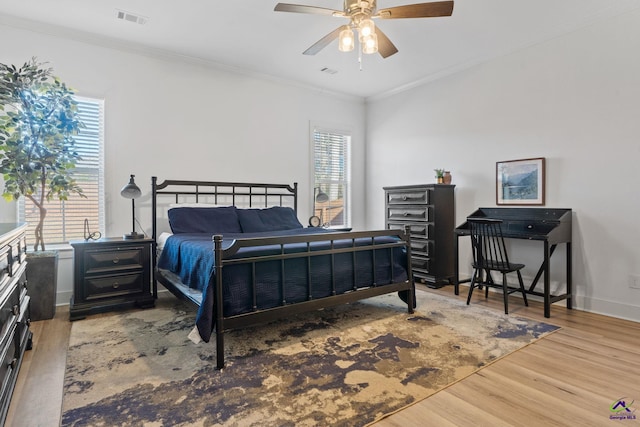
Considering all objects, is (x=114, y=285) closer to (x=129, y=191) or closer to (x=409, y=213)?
(x=129, y=191)

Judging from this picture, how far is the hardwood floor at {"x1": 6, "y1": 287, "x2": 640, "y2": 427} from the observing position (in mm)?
1718

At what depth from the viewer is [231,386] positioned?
201 centimetres

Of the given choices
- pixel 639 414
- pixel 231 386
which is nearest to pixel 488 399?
pixel 639 414

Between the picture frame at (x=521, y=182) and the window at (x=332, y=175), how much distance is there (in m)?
2.45

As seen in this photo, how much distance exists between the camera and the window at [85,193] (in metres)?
3.61

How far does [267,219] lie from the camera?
436 centimetres

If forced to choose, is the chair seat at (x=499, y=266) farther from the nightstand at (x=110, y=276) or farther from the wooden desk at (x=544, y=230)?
the nightstand at (x=110, y=276)

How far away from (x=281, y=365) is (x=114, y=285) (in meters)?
2.09

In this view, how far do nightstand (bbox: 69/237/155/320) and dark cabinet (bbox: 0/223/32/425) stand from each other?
3.15ft

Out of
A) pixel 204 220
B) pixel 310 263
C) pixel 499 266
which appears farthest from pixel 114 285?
pixel 499 266

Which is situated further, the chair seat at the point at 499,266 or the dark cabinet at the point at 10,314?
the chair seat at the point at 499,266

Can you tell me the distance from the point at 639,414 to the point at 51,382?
3.24m

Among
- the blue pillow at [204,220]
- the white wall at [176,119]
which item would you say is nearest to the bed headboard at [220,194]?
the white wall at [176,119]

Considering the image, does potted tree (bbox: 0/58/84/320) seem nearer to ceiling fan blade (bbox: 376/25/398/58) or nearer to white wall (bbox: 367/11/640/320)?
ceiling fan blade (bbox: 376/25/398/58)
